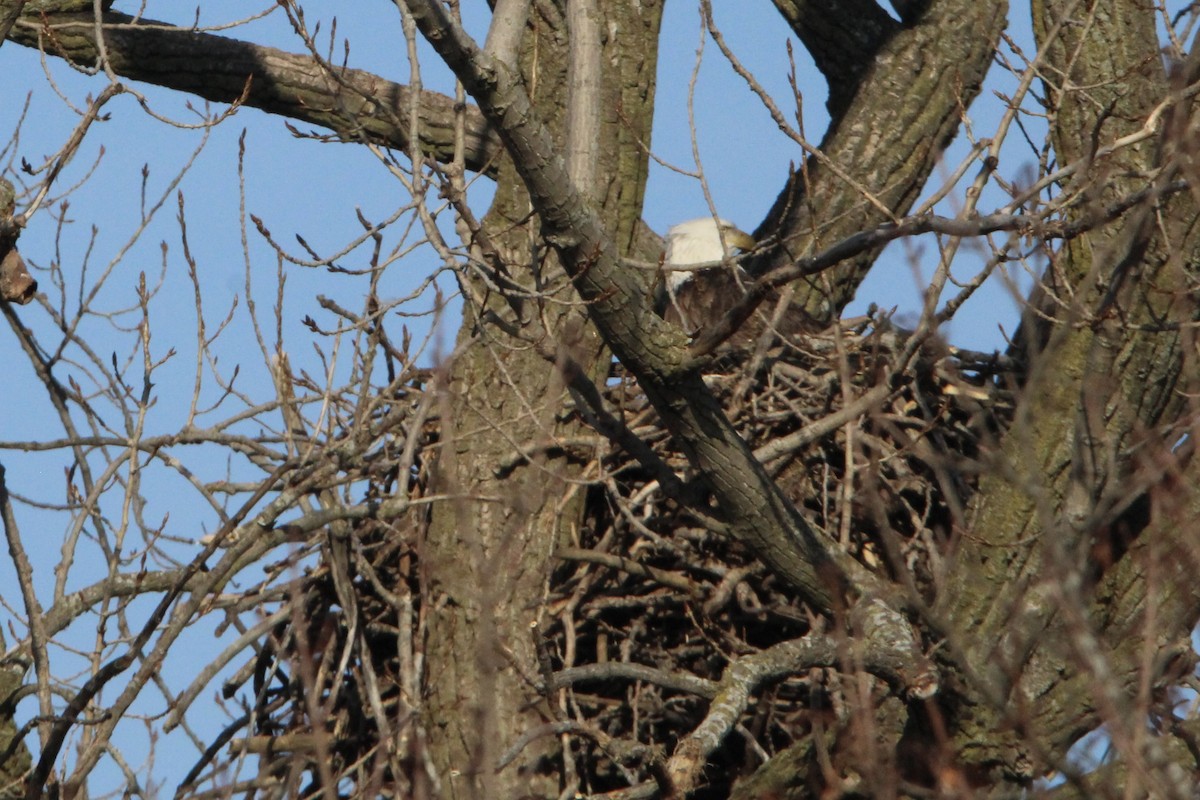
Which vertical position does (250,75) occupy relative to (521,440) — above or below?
above

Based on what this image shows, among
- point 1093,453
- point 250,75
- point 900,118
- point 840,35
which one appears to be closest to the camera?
point 1093,453

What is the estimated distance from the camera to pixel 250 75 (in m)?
5.50

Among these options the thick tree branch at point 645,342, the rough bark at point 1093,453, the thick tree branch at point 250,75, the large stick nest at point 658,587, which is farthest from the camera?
the thick tree branch at point 250,75

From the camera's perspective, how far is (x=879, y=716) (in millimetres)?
4523

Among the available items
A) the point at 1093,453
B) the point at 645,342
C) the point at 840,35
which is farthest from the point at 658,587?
the point at 840,35

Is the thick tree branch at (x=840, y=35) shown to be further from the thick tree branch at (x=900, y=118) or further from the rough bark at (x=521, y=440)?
the rough bark at (x=521, y=440)

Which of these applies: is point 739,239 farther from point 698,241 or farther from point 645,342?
point 645,342

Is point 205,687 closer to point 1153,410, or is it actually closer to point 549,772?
point 549,772

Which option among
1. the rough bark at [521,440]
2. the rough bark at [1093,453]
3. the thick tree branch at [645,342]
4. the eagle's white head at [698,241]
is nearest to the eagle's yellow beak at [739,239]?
the eagle's white head at [698,241]

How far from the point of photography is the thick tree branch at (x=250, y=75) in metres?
5.42

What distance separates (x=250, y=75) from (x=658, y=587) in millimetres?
2202

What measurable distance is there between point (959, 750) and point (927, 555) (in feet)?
3.35

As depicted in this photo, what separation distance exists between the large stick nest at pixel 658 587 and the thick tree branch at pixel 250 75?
3.35ft

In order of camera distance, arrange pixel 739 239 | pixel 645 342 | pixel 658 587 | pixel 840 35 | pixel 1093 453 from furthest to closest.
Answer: pixel 739 239 → pixel 840 35 → pixel 658 587 → pixel 1093 453 → pixel 645 342
